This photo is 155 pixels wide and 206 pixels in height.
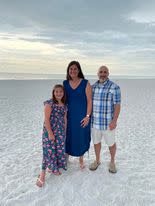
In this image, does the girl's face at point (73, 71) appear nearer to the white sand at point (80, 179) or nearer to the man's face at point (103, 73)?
the man's face at point (103, 73)

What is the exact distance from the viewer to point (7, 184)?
4344 millimetres

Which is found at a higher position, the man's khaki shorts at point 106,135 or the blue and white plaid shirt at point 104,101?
the blue and white plaid shirt at point 104,101

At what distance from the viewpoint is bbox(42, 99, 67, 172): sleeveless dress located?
426cm

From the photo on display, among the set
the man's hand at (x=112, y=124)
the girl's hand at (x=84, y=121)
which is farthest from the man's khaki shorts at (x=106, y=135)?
the girl's hand at (x=84, y=121)

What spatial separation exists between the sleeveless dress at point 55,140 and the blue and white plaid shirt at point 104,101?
1.95 feet

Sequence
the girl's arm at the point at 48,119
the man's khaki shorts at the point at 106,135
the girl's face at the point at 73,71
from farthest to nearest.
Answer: the man's khaki shorts at the point at 106,135, the girl's face at the point at 73,71, the girl's arm at the point at 48,119

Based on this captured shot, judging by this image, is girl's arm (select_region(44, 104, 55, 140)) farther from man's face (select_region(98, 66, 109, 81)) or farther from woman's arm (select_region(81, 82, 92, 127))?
man's face (select_region(98, 66, 109, 81))

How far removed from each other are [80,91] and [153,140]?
3.78 m

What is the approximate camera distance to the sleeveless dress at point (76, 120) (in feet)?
14.1

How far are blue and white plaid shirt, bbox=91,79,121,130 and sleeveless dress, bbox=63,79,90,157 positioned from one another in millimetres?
205

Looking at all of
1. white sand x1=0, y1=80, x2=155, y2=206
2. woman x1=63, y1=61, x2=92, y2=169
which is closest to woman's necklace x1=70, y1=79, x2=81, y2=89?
woman x1=63, y1=61, x2=92, y2=169

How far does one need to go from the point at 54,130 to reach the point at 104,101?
1030 millimetres

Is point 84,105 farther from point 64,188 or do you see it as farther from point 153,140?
point 153,140

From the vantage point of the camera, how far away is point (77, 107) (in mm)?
4355
